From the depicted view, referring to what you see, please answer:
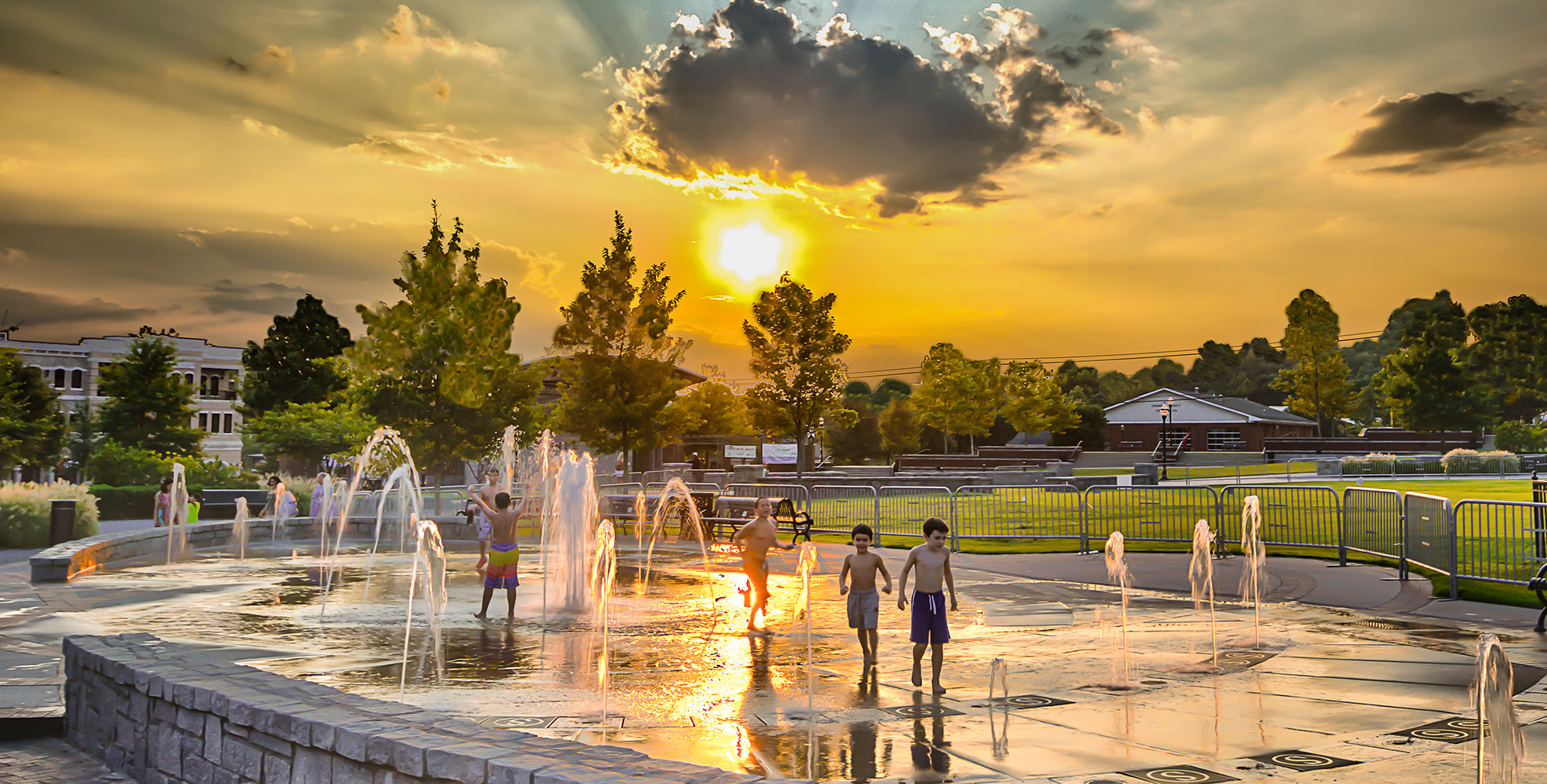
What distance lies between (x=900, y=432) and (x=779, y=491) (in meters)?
60.2

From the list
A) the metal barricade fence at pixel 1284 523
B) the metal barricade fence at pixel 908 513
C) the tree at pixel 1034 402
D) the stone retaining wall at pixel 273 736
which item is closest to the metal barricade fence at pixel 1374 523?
the metal barricade fence at pixel 1284 523

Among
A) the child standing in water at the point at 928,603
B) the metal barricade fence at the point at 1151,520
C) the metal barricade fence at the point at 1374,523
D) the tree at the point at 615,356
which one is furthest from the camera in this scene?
the tree at the point at 615,356

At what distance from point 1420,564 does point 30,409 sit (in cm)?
5974

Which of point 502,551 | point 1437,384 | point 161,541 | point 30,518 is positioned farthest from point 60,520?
point 1437,384

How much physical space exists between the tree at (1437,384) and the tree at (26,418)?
3358 inches

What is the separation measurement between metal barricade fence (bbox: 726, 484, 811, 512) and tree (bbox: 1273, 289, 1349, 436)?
209ft

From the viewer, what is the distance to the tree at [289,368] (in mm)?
64438

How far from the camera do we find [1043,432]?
94.8m

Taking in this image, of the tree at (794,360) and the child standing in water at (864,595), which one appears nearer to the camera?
the child standing in water at (864,595)

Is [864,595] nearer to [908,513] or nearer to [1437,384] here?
[908,513]

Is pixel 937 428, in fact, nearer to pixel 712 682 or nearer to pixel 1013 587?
pixel 1013 587

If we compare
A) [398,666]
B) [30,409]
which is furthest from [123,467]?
[398,666]

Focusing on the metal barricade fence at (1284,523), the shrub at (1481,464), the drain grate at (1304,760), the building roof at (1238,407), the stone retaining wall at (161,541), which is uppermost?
the building roof at (1238,407)

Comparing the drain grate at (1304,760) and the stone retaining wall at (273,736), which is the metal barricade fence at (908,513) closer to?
the drain grate at (1304,760)
